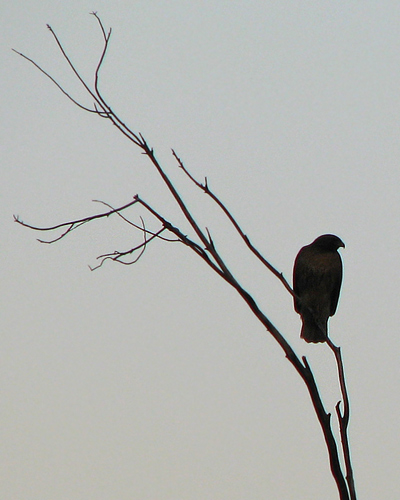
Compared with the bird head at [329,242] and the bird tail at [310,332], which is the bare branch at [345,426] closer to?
the bird tail at [310,332]

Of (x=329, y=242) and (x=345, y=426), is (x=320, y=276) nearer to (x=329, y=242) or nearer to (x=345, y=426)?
(x=329, y=242)

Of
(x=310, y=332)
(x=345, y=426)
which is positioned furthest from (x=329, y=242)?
(x=345, y=426)

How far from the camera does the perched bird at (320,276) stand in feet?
16.8

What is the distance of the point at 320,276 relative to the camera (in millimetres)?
5113

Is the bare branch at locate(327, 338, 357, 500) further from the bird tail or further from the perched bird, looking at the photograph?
the perched bird

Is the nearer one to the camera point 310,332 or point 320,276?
point 310,332

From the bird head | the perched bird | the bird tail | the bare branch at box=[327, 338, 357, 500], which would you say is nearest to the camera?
the bare branch at box=[327, 338, 357, 500]

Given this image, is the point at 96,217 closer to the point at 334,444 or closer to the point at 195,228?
the point at 195,228

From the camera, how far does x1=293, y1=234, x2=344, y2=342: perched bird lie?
16.8ft

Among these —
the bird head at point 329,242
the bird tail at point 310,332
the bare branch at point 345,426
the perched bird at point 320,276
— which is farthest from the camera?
the bird head at point 329,242

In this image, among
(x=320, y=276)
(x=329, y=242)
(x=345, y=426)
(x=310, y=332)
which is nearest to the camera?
(x=345, y=426)

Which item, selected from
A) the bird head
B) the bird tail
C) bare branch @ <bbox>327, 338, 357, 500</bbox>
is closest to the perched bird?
the bird head

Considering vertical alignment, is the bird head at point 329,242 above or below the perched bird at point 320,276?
above

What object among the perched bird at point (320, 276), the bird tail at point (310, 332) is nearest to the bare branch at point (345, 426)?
the bird tail at point (310, 332)
